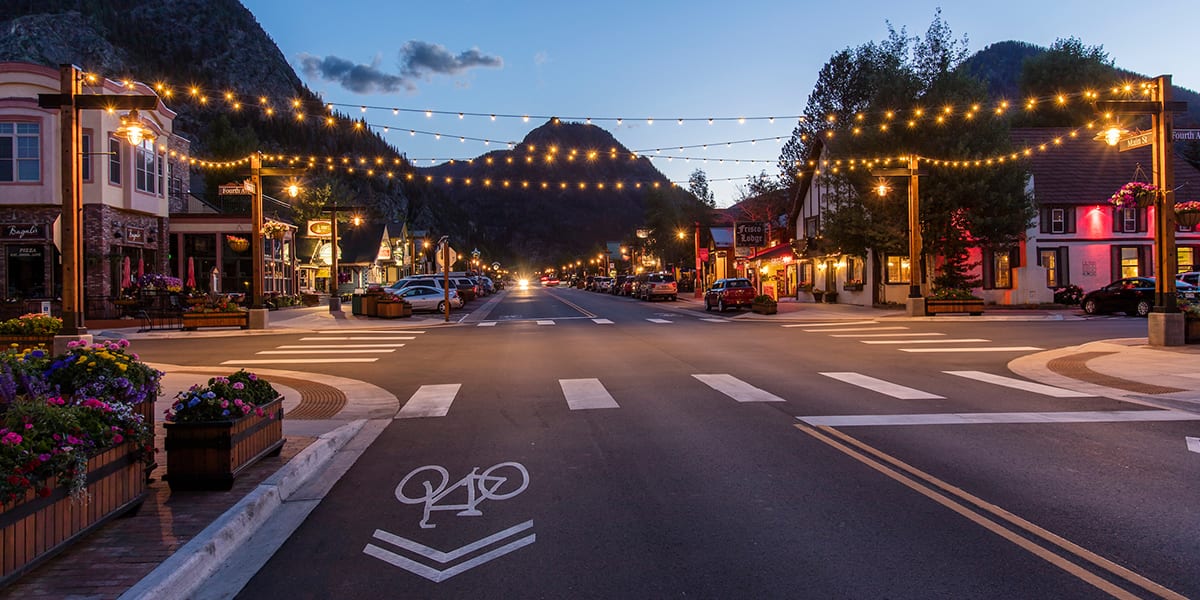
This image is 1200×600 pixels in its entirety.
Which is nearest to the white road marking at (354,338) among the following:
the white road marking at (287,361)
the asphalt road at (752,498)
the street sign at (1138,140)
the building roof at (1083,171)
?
the white road marking at (287,361)

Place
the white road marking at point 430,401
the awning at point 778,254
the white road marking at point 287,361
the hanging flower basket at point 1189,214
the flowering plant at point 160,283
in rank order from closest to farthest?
the white road marking at point 430,401 < the white road marking at point 287,361 < the hanging flower basket at point 1189,214 < the flowering plant at point 160,283 < the awning at point 778,254

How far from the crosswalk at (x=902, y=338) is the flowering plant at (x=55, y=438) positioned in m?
16.1

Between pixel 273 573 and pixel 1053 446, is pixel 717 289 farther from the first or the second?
pixel 273 573

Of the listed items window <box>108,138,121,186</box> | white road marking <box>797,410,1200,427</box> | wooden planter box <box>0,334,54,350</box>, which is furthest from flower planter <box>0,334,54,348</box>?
window <box>108,138,121,186</box>

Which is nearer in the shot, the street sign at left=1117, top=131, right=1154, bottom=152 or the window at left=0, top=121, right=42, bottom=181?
the street sign at left=1117, top=131, right=1154, bottom=152

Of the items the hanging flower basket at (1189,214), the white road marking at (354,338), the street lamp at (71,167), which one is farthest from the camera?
the white road marking at (354,338)

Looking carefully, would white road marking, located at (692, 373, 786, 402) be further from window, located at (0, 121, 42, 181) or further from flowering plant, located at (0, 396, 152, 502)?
window, located at (0, 121, 42, 181)

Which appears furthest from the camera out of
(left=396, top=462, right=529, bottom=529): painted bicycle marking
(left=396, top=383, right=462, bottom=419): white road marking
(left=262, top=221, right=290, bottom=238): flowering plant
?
(left=262, top=221, right=290, bottom=238): flowering plant

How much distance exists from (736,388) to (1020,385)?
4.55 m

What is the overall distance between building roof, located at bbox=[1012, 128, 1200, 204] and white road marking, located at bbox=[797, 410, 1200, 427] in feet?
108

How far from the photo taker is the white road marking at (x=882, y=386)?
1101 centimetres

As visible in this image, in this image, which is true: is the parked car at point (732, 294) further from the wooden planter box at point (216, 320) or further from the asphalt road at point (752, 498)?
the asphalt road at point (752, 498)

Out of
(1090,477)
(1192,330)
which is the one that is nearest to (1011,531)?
(1090,477)

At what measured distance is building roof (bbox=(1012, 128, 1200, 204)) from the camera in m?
39.0
